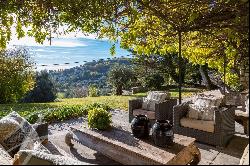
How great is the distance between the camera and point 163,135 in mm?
5578

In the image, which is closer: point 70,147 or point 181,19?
point 70,147

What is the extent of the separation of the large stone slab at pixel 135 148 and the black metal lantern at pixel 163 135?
11 cm

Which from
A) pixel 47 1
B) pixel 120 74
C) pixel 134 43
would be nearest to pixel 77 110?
pixel 134 43

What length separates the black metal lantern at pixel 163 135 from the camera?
5570 millimetres

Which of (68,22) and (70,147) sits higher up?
(68,22)

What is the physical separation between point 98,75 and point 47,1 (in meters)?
70.6

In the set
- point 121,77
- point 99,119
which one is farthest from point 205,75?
point 99,119

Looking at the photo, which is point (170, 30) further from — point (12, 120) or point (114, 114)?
point (12, 120)

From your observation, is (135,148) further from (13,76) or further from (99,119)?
(13,76)

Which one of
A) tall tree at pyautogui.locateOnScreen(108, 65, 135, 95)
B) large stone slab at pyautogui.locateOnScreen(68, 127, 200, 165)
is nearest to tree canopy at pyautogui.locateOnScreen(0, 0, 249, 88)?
large stone slab at pyautogui.locateOnScreen(68, 127, 200, 165)

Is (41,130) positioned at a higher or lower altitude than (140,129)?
lower

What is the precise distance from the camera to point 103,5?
20.4 feet

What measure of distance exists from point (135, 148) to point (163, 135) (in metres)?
0.57

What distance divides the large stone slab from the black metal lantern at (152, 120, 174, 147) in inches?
4.3
